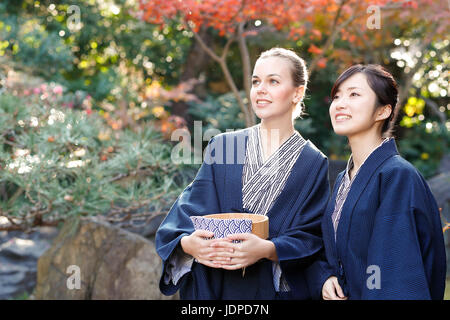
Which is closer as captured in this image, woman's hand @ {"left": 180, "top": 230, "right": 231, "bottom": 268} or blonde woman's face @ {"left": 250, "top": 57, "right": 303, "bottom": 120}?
woman's hand @ {"left": 180, "top": 230, "right": 231, "bottom": 268}

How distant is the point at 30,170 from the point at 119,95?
4.25 metres

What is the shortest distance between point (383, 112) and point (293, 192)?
20.1 inches

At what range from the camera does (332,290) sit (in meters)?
1.96

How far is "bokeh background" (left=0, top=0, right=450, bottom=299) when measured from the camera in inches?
153

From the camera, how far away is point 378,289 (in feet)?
5.86

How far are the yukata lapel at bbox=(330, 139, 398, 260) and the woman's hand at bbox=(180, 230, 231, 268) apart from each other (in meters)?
0.46

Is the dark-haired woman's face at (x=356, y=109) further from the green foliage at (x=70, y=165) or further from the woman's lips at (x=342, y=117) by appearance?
the green foliage at (x=70, y=165)

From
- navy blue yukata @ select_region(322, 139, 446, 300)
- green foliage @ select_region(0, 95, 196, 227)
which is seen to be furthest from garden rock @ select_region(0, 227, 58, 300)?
navy blue yukata @ select_region(322, 139, 446, 300)

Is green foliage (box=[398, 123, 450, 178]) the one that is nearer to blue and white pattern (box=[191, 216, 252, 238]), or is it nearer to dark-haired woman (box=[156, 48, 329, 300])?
dark-haired woman (box=[156, 48, 329, 300])

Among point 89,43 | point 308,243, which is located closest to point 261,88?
point 308,243

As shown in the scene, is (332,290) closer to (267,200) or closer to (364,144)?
(267,200)

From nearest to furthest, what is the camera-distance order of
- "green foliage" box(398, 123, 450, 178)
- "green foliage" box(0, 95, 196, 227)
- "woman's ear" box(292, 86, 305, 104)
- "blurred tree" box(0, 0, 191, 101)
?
"woman's ear" box(292, 86, 305, 104), "green foliage" box(0, 95, 196, 227), "blurred tree" box(0, 0, 191, 101), "green foliage" box(398, 123, 450, 178)

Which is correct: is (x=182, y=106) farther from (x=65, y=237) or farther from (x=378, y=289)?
(x=378, y=289)

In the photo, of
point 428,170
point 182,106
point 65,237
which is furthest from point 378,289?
point 428,170
